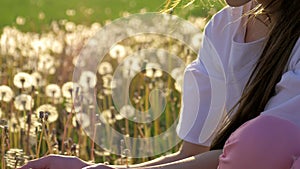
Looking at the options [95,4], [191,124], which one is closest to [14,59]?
[191,124]

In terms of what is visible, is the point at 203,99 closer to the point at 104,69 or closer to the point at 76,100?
the point at 76,100

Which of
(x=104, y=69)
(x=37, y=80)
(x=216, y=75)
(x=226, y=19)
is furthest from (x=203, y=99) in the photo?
(x=104, y=69)

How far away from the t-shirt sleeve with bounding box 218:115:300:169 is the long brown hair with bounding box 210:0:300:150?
10.8 inches

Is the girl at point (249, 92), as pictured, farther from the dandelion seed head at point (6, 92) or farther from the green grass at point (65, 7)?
the green grass at point (65, 7)

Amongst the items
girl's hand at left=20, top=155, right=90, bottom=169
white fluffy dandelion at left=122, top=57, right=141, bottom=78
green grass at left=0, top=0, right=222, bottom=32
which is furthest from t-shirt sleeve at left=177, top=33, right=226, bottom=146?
green grass at left=0, top=0, right=222, bottom=32

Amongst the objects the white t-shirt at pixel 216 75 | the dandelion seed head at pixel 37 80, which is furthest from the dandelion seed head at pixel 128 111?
the white t-shirt at pixel 216 75

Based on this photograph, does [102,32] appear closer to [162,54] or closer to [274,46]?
[162,54]

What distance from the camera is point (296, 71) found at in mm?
1723

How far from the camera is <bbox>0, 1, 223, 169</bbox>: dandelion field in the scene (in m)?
2.51

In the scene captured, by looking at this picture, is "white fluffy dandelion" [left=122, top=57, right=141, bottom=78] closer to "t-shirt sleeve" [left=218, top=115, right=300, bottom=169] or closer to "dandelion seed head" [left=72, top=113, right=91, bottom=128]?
"dandelion seed head" [left=72, top=113, right=91, bottom=128]

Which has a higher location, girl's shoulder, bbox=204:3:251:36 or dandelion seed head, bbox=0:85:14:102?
girl's shoulder, bbox=204:3:251:36

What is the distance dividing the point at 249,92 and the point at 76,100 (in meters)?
0.93

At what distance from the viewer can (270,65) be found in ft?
6.07

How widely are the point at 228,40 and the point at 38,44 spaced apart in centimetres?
202
